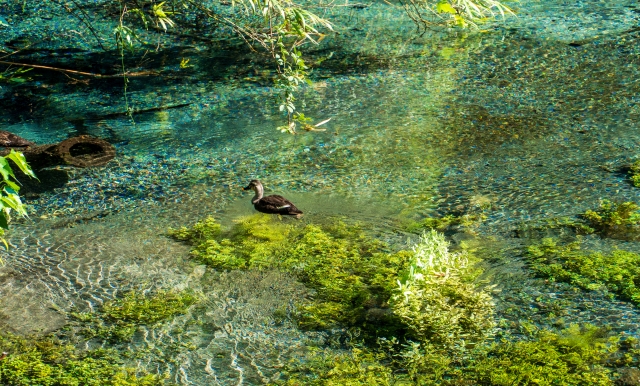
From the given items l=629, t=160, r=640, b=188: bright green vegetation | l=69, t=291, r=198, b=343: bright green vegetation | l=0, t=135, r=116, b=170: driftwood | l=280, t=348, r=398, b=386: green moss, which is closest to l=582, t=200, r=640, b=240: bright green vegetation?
l=629, t=160, r=640, b=188: bright green vegetation

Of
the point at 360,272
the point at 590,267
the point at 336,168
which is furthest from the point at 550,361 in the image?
the point at 336,168

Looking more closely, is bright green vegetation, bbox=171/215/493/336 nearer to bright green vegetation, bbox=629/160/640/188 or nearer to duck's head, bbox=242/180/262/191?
duck's head, bbox=242/180/262/191

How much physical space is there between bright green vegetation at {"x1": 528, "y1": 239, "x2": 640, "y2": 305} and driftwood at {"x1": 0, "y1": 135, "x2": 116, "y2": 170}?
4489 mm

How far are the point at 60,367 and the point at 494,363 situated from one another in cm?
260

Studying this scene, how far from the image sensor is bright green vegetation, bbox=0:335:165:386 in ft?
14.0

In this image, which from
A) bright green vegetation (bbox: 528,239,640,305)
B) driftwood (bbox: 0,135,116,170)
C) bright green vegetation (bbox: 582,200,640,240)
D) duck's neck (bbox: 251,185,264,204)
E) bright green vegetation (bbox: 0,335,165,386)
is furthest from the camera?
driftwood (bbox: 0,135,116,170)

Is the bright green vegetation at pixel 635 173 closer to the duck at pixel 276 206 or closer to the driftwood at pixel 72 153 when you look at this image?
the duck at pixel 276 206

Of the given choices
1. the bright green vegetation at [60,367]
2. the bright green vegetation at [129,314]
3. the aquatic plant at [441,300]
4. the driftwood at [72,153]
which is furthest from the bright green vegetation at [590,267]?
the driftwood at [72,153]

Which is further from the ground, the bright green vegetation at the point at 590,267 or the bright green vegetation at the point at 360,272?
the bright green vegetation at the point at 590,267

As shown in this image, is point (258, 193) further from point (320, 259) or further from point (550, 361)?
point (550, 361)

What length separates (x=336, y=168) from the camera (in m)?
7.21

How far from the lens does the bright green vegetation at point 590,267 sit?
4.86m

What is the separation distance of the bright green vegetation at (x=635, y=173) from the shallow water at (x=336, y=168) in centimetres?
9

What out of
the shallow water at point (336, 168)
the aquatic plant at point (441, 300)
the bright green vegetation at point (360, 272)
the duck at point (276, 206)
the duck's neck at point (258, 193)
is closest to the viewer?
the aquatic plant at point (441, 300)
